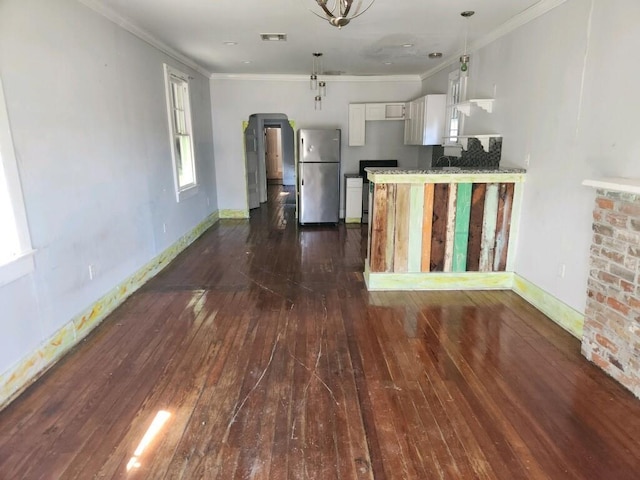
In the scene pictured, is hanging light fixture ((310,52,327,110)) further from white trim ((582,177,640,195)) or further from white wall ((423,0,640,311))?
white trim ((582,177,640,195))

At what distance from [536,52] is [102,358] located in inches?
159

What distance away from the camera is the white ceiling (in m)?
3.27

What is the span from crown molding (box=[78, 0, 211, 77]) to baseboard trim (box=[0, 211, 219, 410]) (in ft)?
7.44

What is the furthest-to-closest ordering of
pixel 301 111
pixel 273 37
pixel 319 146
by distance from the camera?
1. pixel 301 111
2. pixel 319 146
3. pixel 273 37

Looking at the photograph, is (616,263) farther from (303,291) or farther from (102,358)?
(102,358)

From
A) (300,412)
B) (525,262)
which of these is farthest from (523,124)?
(300,412)

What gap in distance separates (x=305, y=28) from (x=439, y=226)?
2.32 meters

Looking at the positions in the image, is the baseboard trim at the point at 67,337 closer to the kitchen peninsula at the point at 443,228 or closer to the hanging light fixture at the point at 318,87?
the kitchen peninsula at the point at 443,228

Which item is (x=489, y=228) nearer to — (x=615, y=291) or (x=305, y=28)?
(x=615, y=291)

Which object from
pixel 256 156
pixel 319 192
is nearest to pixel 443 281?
pixel 319 192

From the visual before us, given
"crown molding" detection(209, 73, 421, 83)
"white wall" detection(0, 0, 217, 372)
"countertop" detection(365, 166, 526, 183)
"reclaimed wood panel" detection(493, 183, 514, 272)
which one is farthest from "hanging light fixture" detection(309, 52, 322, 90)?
"reclaimed wood panel" detection(493, 183, 514, 272)

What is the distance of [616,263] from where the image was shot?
231cm

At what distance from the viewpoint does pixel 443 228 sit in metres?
3.74

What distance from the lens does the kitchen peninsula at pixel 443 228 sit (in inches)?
143
